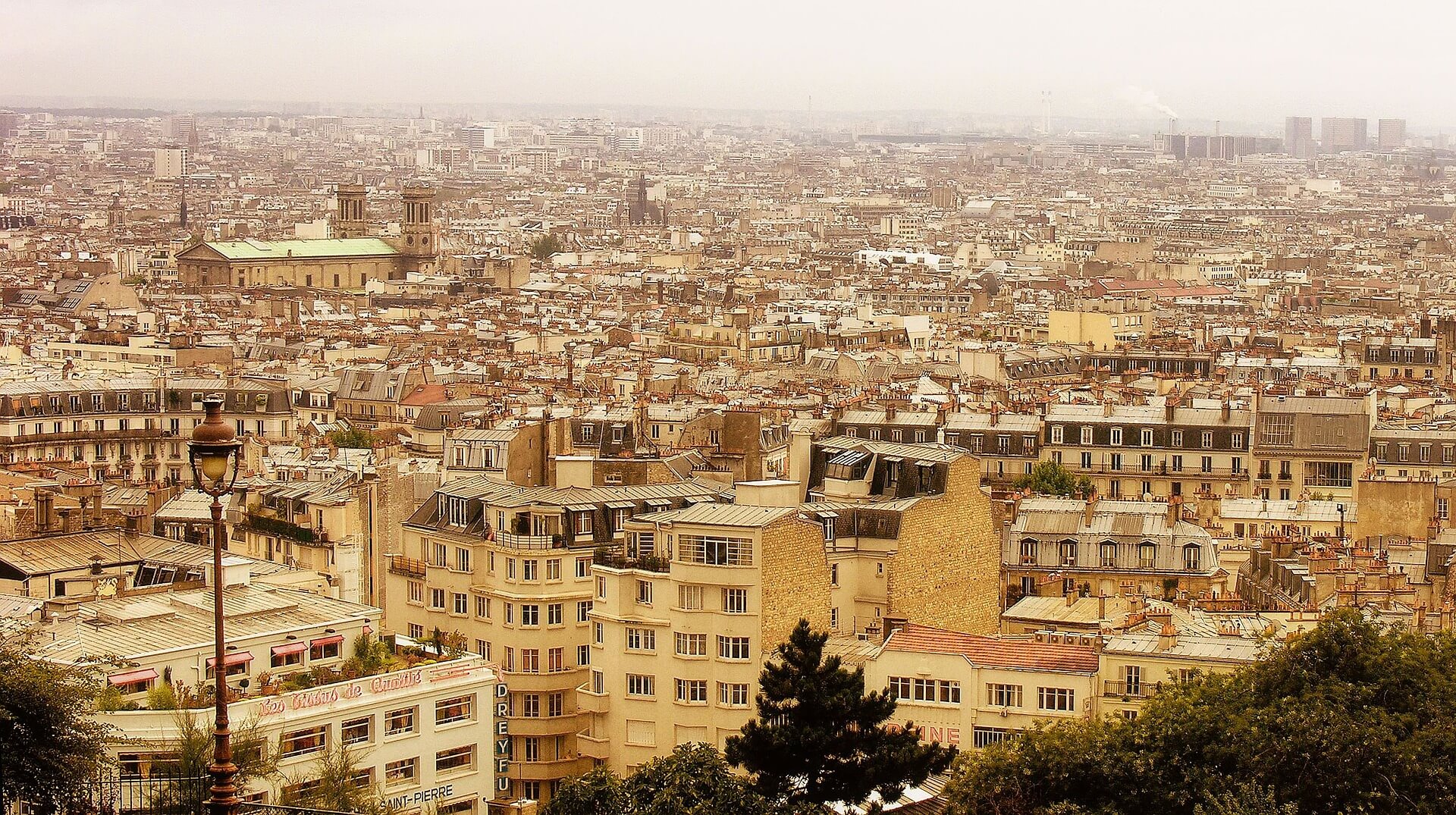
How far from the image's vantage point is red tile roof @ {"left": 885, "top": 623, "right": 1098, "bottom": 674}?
25328mm

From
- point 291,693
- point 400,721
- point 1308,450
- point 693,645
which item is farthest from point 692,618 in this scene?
point 1308,450

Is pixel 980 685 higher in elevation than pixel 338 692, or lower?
lower

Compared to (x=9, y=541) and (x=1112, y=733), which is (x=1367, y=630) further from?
(x=9, y=541)

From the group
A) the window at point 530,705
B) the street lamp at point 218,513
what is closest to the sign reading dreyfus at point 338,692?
the window at point 530,705

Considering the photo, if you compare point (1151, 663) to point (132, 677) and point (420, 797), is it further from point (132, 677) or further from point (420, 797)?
point (132, 677)

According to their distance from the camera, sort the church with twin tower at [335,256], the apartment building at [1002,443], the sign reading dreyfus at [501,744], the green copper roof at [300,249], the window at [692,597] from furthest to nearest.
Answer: the green copper roof at [300,249] < the church with twin tower at [335,256] < the apartment building at [1002,443] < the window at [692,597] < the sign reading dreyfus at [501,744]

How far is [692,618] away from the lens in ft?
83.8

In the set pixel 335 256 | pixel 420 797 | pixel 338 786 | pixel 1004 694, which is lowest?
pixel 335 256

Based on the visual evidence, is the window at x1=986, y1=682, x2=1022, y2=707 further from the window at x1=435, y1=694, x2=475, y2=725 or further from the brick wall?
the window at x1=435, y1=694, x2=475, y2=725

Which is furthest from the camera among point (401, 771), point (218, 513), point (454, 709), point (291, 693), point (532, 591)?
point (532, 591)

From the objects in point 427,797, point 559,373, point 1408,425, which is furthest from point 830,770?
point 559,373

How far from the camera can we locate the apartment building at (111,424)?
160 ft

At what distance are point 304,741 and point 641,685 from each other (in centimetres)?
476

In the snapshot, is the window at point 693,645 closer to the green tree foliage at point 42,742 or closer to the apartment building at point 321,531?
the apartment building at point 321,531
